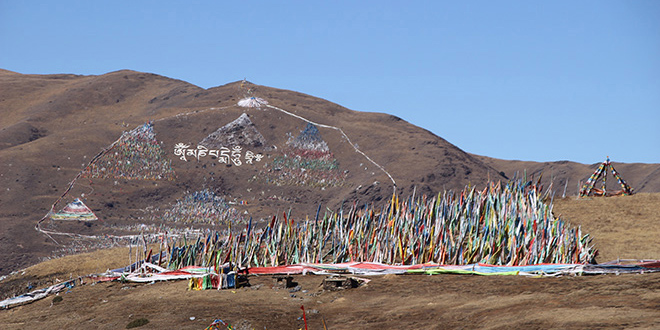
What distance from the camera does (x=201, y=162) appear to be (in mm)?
73250

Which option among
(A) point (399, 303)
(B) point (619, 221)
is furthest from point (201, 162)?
(A) point (399, 303)

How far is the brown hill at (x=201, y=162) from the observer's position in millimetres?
59844

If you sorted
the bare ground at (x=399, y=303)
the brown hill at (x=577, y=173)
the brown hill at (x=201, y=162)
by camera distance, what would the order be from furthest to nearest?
1. the brown hill at (x=577, y=173)
2. the brown hill at (x=201, y=162)
3. the bare ground at (x=399, y=303)

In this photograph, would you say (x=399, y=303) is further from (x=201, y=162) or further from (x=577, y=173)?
(x=577, y=173)

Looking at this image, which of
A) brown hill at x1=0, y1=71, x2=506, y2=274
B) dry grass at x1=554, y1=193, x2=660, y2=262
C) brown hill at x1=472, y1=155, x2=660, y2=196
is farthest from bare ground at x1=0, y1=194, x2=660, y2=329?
brown hill at x1=472, y1=155, x2=660, y2=196

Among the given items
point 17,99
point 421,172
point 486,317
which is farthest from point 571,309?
point 17,99

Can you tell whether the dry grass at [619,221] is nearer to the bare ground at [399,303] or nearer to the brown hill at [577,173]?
the bare ground at [399,303]

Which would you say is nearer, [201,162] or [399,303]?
[399,303]

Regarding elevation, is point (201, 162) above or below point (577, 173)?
below

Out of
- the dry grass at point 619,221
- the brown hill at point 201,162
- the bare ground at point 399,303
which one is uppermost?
the brown hill at point 201,162

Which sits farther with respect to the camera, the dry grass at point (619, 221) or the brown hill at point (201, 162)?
the brown hill at point (201, 162)

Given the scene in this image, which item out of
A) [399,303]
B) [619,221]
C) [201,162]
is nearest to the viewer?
[399,303]

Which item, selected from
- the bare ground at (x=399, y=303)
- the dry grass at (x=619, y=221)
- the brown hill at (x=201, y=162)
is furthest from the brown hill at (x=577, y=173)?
the bare ground at (x=399, y=303)

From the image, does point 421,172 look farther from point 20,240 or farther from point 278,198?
point 20,240
